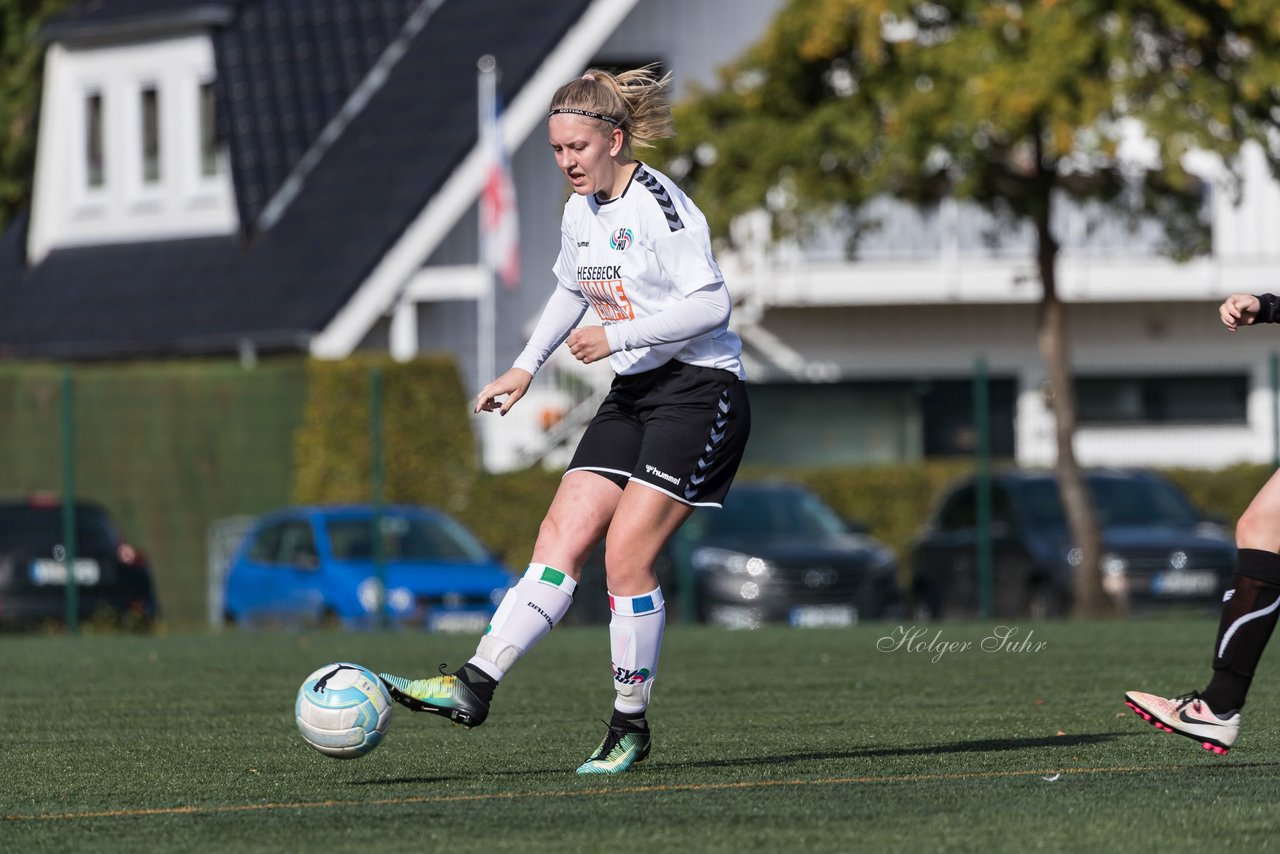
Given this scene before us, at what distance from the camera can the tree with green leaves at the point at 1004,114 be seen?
69.7 feet

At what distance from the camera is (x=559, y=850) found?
242 inches

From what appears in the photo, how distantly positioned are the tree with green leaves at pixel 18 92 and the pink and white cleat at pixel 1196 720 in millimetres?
34531

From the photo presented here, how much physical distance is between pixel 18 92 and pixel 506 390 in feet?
115

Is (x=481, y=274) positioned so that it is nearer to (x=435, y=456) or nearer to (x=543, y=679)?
(x=435, y=456)

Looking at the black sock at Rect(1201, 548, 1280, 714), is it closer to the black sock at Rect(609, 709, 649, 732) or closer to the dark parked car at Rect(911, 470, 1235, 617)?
the black sock at Rect(609, 709, 649, 732)

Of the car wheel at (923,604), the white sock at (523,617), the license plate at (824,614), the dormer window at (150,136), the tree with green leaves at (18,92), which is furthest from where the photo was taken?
the tree with green leaves at (18,92)

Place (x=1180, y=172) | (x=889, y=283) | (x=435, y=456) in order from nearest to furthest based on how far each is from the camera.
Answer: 1. (x=1180, y=172)
2. (x=435, y=456)
3. (x=889, y=283)

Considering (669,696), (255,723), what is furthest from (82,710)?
(669,696)

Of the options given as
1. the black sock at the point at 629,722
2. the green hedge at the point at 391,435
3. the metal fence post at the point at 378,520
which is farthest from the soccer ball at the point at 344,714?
the green hedge at the point at 391,435

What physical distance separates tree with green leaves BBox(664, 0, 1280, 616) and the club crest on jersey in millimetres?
13865

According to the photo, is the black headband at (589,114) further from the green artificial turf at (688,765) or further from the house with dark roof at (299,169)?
the house with dark roof at (299,169)

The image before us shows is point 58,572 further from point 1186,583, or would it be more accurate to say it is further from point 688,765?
point 688,765

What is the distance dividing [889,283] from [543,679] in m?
23.0

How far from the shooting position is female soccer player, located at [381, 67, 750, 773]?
304 inches
